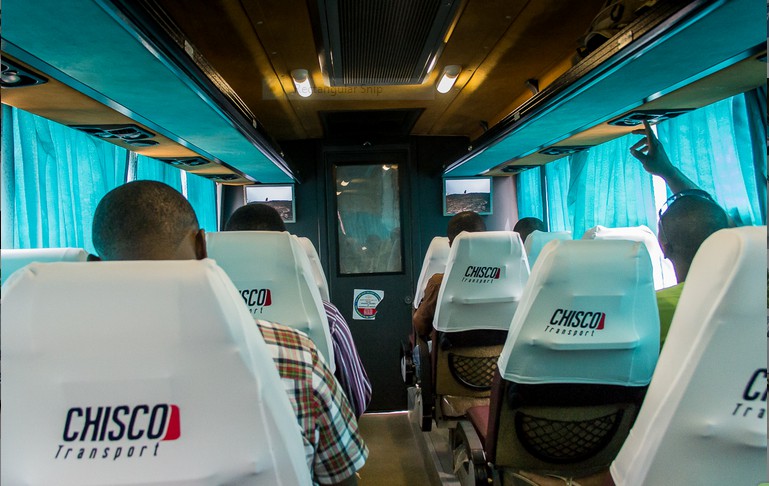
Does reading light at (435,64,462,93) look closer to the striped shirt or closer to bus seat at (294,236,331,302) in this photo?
bus seat at (294,236,331,302)

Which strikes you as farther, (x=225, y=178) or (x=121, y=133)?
(x=225, y=178)

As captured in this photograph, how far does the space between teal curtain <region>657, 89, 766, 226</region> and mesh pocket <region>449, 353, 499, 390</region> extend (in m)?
1.63

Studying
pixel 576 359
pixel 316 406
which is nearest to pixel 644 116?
pixel 576 359

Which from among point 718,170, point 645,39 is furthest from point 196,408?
point 718,170

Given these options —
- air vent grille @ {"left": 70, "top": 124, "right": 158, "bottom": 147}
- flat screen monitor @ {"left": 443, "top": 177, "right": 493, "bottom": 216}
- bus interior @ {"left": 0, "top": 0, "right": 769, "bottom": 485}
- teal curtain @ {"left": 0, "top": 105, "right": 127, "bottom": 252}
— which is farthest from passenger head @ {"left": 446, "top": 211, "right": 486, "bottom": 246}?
teal curtain @ {"left": 0, "top": 105, "right": 127, "bottom": 252}

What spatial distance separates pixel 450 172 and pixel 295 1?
11.0 ft

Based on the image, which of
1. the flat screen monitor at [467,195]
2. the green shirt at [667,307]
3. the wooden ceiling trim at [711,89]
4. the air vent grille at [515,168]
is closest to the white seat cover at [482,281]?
the green shirt at [667,307]

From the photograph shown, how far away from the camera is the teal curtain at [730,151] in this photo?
2.67 metres

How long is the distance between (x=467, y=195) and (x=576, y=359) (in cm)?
448

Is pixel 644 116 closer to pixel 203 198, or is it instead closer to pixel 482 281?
pixel 482 281

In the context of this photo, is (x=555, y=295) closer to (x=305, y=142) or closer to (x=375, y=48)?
(x=375, y=48)

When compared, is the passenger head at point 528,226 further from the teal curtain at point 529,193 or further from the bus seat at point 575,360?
the bus seat at point 575,360

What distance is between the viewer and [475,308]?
3020 mm

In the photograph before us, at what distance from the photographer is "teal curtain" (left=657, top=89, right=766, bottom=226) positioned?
267cm
